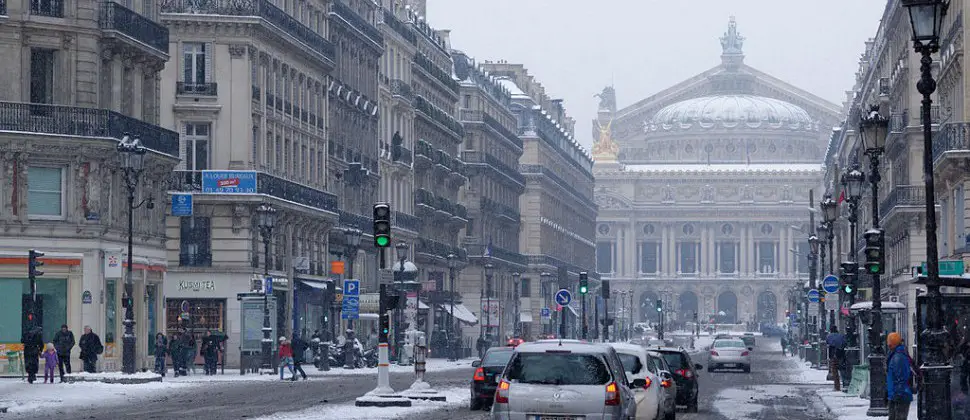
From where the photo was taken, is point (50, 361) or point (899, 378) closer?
point (899, 378)

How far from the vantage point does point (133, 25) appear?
6412cm

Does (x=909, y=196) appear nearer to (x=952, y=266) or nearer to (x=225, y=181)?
(x=225, y=181)

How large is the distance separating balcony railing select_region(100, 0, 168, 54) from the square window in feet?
15.2

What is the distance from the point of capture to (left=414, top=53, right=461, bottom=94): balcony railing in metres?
116

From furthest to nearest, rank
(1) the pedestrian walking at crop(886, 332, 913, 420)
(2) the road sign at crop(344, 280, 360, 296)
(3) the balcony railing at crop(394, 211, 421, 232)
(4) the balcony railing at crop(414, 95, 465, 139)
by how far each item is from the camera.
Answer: (4) the balcony railing at crop(414, 95, 465, 139) < (3) the balcony railing at crop(394, 211, 421, 232) < (2) the road sign at crop(344, 280, 360, 296) < (1) the pedestrian walking at crop(886, 332, 913, 420)

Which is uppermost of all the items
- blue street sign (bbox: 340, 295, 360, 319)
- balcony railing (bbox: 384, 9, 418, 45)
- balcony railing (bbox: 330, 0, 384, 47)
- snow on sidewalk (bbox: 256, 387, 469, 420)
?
balcony railing (bbox: 384, 9, 418, 45)

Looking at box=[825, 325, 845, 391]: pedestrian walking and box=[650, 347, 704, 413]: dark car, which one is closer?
box=[650, 347, 704, 413]: dark car

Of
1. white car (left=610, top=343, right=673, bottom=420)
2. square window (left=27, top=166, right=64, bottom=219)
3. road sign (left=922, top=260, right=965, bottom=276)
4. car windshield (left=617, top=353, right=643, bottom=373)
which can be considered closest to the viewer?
white car (left=610, top=343, right=673, bottom=420)

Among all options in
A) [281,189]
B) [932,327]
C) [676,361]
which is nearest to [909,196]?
[281,189]

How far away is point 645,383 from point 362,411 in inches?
408

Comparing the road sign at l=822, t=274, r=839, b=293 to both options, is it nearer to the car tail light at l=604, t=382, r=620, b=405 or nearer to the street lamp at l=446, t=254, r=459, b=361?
the street lamp at l=446, t=254, r=459, b=361

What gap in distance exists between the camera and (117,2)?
2512 inches

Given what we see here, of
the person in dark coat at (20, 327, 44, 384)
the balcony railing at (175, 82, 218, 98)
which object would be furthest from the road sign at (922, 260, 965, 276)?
the balcony railing at (175, 82, 218, 98)

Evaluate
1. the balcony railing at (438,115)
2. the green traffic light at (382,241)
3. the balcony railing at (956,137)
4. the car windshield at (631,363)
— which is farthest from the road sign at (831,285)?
the balcony railing at (438,115)
